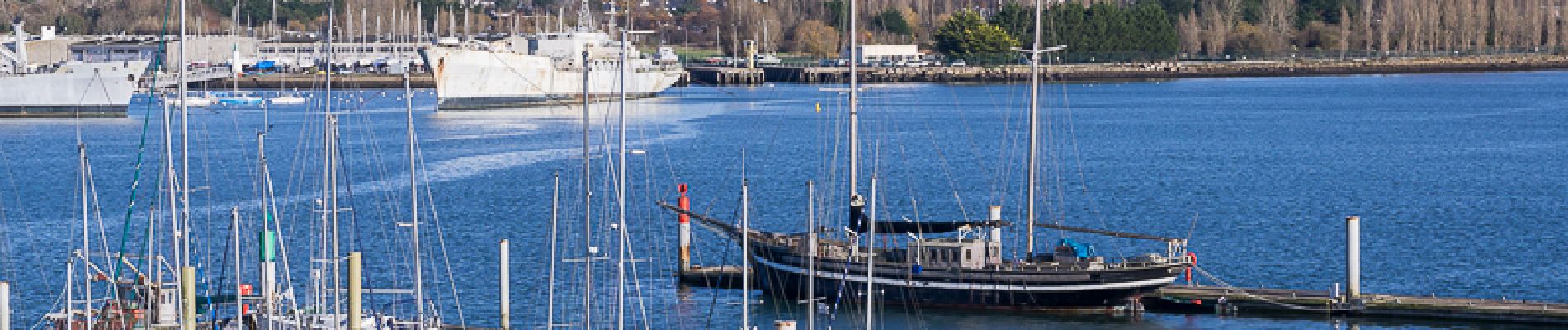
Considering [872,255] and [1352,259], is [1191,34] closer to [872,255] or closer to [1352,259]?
[1352,259]

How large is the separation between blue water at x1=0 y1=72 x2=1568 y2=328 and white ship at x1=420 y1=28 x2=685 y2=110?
2.48 meters

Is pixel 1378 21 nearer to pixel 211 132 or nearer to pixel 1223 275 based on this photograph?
pixel 211 132

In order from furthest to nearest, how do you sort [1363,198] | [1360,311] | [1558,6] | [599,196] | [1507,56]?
[1558,6] → [1507,56] → [1363,198] → [599,196] → [1360,311]

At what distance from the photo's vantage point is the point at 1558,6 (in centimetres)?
17475

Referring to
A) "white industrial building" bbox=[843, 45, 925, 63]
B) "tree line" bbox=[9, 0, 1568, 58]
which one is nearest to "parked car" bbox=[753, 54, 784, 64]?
"tree line" bbox=[9, 0, 1568, 58]

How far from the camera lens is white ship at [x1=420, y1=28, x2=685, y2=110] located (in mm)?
95625

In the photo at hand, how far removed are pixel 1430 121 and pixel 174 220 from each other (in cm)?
7007

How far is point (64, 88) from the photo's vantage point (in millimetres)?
92062

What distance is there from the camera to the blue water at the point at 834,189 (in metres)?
35.0

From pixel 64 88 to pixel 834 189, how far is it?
202 ft

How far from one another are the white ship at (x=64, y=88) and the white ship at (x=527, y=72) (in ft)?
41.5

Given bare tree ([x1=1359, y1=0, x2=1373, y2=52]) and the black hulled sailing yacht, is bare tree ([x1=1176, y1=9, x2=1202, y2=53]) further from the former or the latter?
the black hulled sailing yacht

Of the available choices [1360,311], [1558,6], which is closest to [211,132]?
[1360,311]

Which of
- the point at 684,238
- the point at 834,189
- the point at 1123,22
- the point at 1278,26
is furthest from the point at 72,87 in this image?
the point at 1278,26
